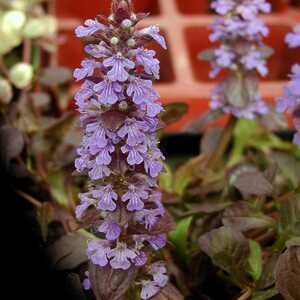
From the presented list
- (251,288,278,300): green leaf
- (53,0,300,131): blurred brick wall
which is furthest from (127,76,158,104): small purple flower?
(53,0,300,131): blurred brick wall

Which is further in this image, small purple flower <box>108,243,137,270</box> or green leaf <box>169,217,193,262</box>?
green leaf <box>169,217,193,262</box>

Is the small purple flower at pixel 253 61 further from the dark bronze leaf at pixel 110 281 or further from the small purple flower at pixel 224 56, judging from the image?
the dark bronze leaf at pixel 110 281

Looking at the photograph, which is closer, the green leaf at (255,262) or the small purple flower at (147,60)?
the small purple flower at (147,60)

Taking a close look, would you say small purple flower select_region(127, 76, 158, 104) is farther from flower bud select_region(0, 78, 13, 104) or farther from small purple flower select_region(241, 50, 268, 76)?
flower bud select_region(0, 78, 13, 104)

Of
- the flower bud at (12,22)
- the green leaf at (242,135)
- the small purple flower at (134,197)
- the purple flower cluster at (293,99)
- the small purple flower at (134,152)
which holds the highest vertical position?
the flower bud at (12,22)

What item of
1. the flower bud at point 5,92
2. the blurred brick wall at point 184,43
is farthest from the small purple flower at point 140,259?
the blurred brick wall at point 184,43

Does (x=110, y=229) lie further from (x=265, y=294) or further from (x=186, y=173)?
(x=186, y=173)

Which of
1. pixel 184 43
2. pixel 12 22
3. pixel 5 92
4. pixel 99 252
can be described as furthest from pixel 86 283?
pixel 184 43
